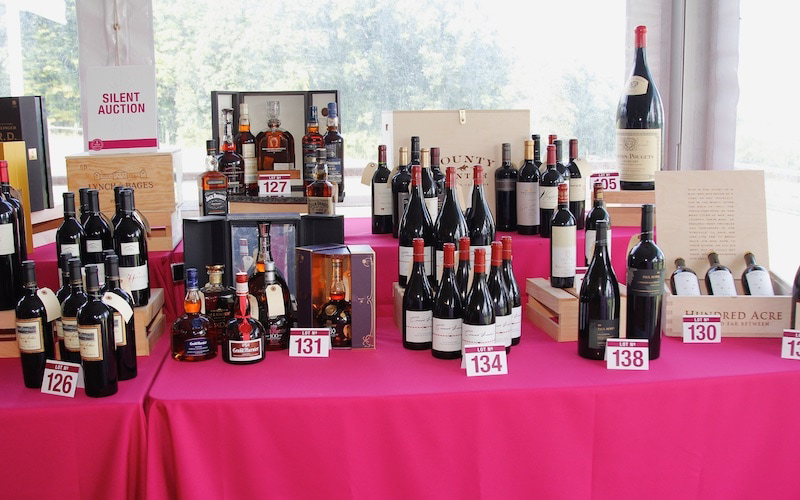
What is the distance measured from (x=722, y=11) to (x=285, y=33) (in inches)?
75.4

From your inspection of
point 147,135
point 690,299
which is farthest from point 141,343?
point 690,299

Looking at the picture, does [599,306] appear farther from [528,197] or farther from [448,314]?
[528,197]

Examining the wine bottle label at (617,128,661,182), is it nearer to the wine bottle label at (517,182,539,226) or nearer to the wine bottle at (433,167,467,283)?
the wine bottle label at (517,182,539,226)

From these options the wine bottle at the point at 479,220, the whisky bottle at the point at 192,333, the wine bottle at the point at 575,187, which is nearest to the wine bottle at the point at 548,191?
the wine bottle at the point at 575,187

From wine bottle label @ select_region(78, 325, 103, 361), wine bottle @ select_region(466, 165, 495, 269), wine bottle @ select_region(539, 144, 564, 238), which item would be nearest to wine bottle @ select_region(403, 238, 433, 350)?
wine bottle @ select_region(466, 165, 495, 269)

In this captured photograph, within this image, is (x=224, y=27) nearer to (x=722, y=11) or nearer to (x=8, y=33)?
(x=8, y=33)

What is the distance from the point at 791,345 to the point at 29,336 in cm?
183

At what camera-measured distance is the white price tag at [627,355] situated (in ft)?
5.94

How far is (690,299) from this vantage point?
80.7 inches

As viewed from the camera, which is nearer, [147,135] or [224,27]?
[147,135]

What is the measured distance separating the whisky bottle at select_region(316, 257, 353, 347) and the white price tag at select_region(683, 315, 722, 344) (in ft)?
2.92

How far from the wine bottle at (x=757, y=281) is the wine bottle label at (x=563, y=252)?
486 mm

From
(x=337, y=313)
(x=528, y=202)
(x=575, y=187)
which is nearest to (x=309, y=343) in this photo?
(x=337, y=313)

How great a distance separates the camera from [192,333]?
1888 millimetres
